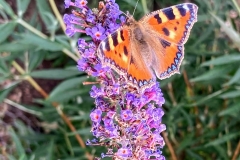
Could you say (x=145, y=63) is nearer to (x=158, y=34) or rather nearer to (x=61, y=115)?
(x=158, y=34)

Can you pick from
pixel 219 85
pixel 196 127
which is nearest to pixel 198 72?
pixel 219 85

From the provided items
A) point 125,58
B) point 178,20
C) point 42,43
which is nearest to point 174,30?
point 178,20

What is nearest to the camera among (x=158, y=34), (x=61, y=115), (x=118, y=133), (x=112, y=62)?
(x=112, y=62)

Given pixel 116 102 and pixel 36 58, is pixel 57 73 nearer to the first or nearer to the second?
pixel 36 58

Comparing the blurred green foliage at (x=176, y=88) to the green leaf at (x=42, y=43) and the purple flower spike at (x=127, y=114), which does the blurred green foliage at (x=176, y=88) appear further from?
the purple flower spike at (x=127, y=114)

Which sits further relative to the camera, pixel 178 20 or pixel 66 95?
pixel 66 95

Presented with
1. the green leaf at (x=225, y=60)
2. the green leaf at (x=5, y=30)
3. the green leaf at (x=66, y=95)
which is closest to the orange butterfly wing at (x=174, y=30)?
the green leaf at (x=225, y=60)
